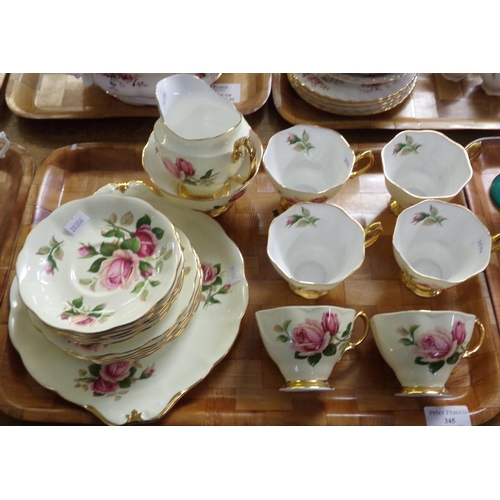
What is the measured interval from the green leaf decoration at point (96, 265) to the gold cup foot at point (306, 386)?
319 millimetres

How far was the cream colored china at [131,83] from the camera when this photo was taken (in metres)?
0.89

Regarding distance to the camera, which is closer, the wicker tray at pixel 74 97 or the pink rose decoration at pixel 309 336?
the pink rose decoration at pixel 309 336

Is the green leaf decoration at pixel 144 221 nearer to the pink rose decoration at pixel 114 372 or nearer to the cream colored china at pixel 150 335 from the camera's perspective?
the cream colored china at pixel 150 335

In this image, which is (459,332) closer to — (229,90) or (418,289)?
(418,289)

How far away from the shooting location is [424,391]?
0.64m

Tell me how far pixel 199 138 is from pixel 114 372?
370mm

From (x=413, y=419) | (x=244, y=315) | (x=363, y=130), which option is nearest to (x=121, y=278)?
(x=244, y=315)

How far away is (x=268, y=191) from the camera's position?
2.82ft

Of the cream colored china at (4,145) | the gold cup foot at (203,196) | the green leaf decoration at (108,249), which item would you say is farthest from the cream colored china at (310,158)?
the cream colored china at (4,145)

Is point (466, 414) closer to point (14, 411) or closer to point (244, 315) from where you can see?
point (244, 315)

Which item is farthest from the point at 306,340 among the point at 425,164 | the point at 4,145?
the point at 4,145

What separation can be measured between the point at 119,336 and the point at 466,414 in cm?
52

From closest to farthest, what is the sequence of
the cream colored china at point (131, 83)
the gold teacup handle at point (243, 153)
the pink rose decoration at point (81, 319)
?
the pink rose decoration at point (81, 319)
the gold teacup handle at point (243, 153)
the cream colored china at point (131, 83)

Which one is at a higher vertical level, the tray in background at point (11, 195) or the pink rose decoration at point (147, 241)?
the pink rose decoration at point (147, 241)
